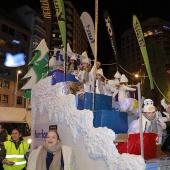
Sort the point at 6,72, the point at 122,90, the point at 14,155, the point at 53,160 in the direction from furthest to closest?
the point at 6,72 → the point at 122,90 → the point at 14,155 → the point at 53,160

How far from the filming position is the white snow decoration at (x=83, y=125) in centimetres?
429

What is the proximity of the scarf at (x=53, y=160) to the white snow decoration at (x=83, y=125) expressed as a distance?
1107 mm

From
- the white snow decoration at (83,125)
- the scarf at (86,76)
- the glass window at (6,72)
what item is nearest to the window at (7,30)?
the glass window at (6,72)

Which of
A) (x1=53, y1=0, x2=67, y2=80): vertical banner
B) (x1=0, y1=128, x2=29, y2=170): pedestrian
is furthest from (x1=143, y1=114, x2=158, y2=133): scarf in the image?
(x1=53, y1=0, x2=67, y2=80): vertical banner

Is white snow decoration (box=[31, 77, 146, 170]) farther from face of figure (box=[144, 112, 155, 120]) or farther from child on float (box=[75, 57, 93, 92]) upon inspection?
child on float (box=[75, 57, 93, 92])

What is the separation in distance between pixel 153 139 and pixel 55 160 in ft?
6.67

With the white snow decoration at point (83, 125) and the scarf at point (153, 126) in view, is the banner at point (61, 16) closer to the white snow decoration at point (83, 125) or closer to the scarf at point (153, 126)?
the white snow decoration at point (83, 125)

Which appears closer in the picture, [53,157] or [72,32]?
[53,157]

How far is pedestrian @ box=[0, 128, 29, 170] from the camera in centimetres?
552

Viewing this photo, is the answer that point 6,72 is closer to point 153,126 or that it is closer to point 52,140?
Answer: point 153,126

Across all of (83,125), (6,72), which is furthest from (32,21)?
(83,125)

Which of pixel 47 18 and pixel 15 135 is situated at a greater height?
pixel 47 18

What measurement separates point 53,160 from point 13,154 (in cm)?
213

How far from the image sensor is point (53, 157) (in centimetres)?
394
